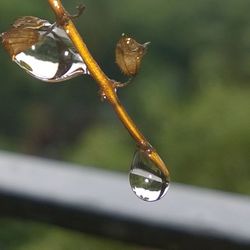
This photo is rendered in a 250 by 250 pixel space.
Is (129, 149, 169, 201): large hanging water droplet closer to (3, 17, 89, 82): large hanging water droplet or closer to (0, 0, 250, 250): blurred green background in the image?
(3, 17, 89, 82): large hanging water droplet

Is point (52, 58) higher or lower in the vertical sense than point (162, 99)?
higher

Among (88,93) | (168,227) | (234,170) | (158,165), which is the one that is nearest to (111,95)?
(158,165)

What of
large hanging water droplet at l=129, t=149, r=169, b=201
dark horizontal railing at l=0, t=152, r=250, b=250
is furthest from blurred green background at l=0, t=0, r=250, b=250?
large hanging water droplet at l=129, t=149, r=169, b=201

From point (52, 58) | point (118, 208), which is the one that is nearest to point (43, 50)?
point (52, 58)

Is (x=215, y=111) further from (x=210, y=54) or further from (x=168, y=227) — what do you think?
(x=168, y=227)

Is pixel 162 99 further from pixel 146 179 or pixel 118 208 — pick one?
pixel 146 179
